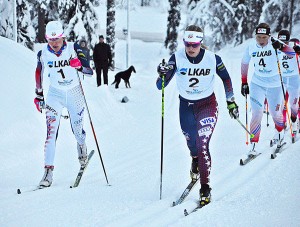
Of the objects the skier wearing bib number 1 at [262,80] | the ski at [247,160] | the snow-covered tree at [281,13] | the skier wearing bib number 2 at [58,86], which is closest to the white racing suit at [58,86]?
the skier wearing bib number 2 at [58,86]

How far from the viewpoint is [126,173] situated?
296 inches

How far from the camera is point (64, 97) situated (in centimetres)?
688

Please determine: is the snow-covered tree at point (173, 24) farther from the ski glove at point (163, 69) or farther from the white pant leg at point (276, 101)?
the ski glove at point (163, 69)

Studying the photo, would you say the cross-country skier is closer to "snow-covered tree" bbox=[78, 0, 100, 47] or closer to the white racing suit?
the white racing suit

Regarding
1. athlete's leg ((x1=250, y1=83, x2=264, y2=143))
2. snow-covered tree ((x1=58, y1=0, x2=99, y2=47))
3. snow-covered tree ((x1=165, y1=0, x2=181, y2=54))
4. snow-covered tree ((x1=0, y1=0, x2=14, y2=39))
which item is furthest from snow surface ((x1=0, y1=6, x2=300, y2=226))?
snow-covered tree ((x1=165, y1=0, x2=181, y2=54))

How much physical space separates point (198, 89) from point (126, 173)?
7.43 ft

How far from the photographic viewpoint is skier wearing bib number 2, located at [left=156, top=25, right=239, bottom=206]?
5727 millimetres

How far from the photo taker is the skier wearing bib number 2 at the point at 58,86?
22.1 feet

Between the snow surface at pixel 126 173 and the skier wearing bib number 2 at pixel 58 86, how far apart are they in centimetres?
66

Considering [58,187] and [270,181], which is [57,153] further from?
[270,181]

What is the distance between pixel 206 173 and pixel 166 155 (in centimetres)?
303

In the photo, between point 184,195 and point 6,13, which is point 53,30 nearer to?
point 184,195

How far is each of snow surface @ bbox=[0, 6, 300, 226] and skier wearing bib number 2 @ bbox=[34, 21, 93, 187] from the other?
657 millimetres

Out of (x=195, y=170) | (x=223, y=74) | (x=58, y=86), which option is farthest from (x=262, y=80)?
(x=58, y=86)
